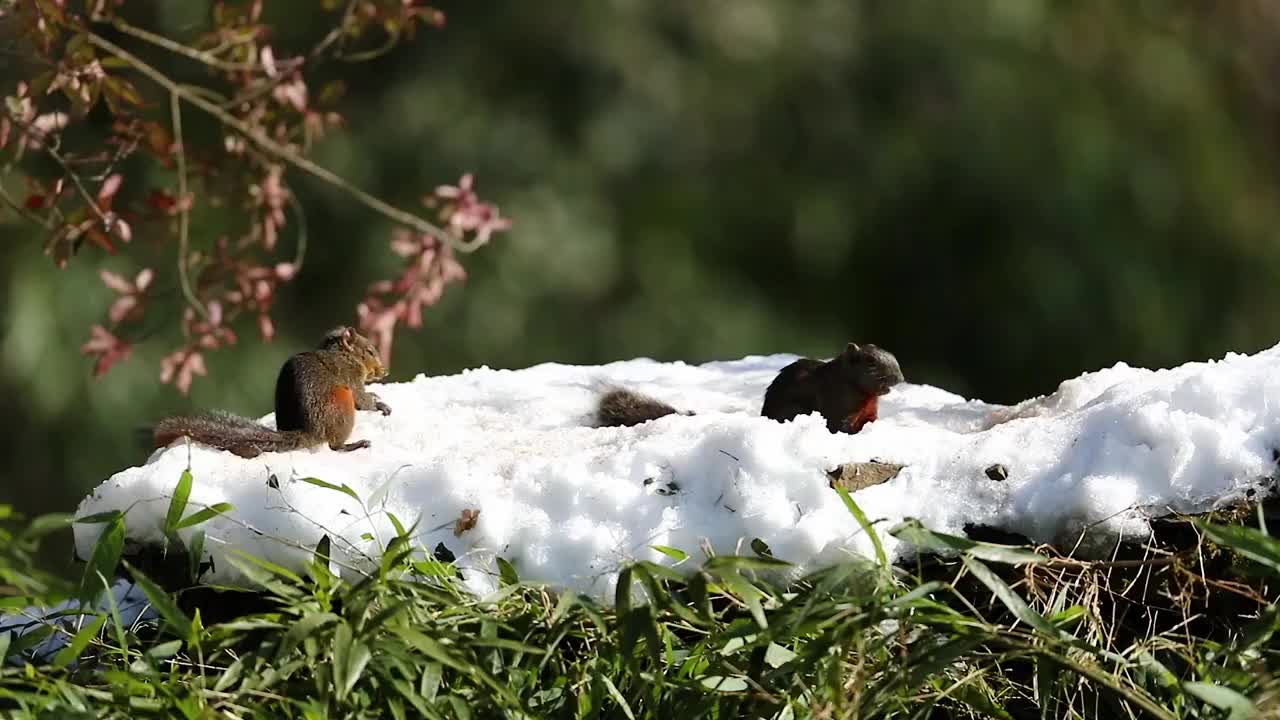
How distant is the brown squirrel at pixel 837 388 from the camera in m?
2.99

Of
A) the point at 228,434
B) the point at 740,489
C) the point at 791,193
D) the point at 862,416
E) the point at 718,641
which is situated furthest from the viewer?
the point at 791,193

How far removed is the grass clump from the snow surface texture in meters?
0.05

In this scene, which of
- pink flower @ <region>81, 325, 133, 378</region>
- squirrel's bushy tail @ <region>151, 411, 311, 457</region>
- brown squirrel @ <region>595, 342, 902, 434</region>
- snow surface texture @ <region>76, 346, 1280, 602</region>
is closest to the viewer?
snow surface texture @ <region>76, 346, 1280, 602</region>

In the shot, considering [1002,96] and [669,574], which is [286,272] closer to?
[669,574]

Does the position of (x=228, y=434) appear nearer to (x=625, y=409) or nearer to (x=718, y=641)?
(x=625, y=409)

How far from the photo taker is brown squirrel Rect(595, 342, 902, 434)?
299 cm

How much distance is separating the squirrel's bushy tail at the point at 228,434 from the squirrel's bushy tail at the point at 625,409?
1.68 feet

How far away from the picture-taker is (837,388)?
3088mm

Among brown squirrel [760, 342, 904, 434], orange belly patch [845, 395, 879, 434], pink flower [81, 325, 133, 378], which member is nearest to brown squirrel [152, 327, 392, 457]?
pink flower [81, 325, 133, 378]

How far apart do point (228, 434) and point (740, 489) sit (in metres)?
1.03

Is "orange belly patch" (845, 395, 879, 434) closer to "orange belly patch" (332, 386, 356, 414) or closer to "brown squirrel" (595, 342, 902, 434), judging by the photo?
"brown squirrel" (595, 342, 902, 434)

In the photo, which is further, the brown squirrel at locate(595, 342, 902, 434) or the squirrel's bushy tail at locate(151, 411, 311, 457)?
the brown squirrel at locate(595, 342, 902, 434)

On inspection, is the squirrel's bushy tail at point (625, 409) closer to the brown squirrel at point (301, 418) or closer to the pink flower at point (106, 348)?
the brown squirrel at point (301, 418)

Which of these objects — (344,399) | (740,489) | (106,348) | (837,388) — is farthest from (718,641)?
(106,348)
